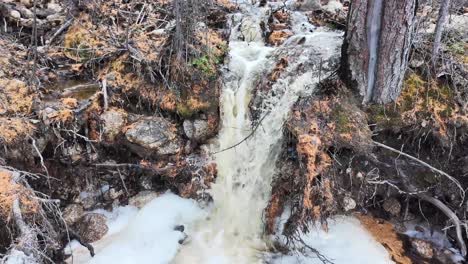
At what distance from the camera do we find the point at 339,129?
13.7 ft

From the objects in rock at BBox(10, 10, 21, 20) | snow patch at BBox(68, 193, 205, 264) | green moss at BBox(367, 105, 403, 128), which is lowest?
snow patch at BBox(68, 193, 205, 264)

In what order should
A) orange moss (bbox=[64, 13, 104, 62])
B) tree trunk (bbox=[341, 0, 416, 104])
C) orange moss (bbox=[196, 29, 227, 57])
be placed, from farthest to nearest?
orange moss (bbox=[64, 13, 104, 62]), orange moss (bbox=[196, 29, 227, 57]), tree trunk (bbox=[341, 0, 416, 104])

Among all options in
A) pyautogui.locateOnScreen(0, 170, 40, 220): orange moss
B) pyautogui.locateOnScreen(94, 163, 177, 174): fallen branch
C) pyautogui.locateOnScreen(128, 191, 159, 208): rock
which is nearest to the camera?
pyautogui.locateOnScreen(0, 170, 40, 220): orange moss

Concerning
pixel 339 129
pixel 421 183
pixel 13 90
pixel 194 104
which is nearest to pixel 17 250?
pixel 13 90

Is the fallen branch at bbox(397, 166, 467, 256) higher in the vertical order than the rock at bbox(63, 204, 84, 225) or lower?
higher

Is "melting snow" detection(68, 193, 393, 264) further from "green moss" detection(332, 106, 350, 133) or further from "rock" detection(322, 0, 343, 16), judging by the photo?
"rock" detection(322, 0, 343, 16)

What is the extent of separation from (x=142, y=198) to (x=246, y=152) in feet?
4.91

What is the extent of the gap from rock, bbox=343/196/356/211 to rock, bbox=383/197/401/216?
20.4 inches

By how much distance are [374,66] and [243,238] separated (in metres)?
2.65

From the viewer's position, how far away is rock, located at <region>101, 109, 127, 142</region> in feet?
14.4

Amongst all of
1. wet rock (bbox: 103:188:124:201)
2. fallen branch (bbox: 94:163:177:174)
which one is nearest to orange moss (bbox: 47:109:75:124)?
fallen branch (bbox: 94:163:177:174)

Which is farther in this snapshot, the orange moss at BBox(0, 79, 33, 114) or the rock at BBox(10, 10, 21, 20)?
the rock at BBox(10, 10, 21, 20)

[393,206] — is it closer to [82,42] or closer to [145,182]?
[145,182]

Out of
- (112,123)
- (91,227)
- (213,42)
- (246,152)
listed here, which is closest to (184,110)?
(112,123)
